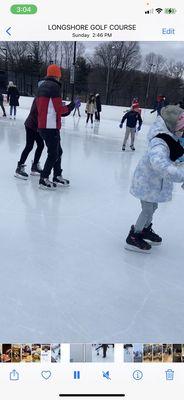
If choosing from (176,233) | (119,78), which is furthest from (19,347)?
(119,78)

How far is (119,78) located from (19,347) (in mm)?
27278

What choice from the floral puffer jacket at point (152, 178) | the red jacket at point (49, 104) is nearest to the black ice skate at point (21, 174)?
the red jacket at point (49, 104)

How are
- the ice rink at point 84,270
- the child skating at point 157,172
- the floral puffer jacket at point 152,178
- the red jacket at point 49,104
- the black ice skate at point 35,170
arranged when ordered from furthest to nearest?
the black ice skate at point 35,170 → the red jacket at point 49,104 → the floral puffer jacket at point 152,178 → the child skating at point 157,172 → the ice rink at point 84,270

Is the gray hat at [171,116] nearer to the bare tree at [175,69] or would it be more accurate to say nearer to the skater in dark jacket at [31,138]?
the skater in dark jacket at [31,138]

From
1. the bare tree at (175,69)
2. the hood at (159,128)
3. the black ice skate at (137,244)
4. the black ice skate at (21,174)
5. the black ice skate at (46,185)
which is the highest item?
the bare tree at (175,69)

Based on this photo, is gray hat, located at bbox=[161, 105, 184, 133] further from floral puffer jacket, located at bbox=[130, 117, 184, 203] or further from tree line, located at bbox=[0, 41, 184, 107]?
tree line, located at bbox=[0, 41, 184, 107]

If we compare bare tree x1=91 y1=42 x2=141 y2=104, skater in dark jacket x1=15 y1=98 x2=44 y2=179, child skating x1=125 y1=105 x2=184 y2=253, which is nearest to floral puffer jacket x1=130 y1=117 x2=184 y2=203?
child skating x1=125 y1=105 x2=184 y2=253

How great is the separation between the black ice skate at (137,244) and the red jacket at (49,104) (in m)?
1.55

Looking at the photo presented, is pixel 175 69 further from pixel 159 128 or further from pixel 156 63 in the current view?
pixel 159 128

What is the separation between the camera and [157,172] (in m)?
2.39

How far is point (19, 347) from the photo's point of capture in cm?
132

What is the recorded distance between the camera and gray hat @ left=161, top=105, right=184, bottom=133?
2.21 metres

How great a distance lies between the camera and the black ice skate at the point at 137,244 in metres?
2.66
